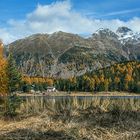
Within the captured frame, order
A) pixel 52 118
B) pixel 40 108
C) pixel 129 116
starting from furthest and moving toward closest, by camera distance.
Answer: pixel 40 108, pixel 52 118, pixel 129 116

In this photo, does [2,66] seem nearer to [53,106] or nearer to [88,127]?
[53,106]

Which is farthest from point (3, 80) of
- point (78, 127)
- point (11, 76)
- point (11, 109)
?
point (78, 127)

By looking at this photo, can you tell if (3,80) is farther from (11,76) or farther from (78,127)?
(78,127)

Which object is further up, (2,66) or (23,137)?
(2,66)

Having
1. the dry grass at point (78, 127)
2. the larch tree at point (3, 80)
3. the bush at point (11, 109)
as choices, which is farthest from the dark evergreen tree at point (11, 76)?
the dry grass at point (78, 127)

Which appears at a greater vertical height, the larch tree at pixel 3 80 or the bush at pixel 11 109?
the larch tree at pixel 3 80

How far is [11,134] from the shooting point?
912 centimetres

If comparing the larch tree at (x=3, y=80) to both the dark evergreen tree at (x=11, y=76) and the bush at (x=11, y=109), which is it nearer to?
the dark evergreen tree at (x=11, y=76)

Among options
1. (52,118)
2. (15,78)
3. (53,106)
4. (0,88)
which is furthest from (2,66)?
(52,118)

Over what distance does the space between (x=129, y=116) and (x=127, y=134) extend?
229cm

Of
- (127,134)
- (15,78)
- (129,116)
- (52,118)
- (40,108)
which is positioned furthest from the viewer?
(15,78)

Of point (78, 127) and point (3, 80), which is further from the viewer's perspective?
point (3, 80)

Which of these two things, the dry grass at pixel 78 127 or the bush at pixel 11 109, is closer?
the dry grass at pixel 78 127

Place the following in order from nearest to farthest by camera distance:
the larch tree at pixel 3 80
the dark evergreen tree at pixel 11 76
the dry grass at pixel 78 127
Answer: the dry grass at pixel 78 127
the larch tree at pixel 3 80
the dark evergreen tree at pixel 11 76
